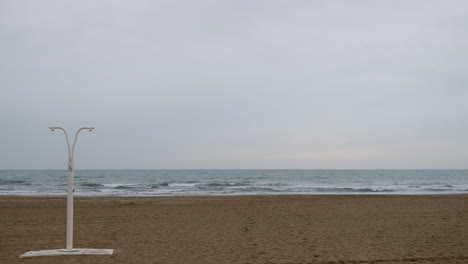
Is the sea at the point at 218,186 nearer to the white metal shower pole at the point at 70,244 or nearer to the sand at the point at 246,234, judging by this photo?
the sand at the point at 246,234

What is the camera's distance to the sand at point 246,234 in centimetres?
749

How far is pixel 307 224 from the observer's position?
449 inches

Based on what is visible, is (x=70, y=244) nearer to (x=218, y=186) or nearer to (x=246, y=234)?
(x=246, y=234)

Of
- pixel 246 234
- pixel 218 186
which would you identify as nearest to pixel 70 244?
pixel 246 234

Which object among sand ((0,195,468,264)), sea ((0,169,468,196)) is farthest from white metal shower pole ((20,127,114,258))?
sea ((0,169,468,196))

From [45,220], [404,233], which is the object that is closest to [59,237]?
[45,220]

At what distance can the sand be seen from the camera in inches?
295

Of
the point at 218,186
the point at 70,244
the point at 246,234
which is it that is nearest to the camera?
the point at 70,244

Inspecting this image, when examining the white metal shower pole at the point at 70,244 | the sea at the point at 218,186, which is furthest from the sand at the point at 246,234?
the sea at the point at 218,186

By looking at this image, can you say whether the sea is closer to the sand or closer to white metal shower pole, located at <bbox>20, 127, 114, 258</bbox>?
the sand

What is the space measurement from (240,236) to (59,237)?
4241 mm

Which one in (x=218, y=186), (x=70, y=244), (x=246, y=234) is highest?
(x=70, y=244)

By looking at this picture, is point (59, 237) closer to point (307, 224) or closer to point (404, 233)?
point (307, 224)

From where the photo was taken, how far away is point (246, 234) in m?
9.85
